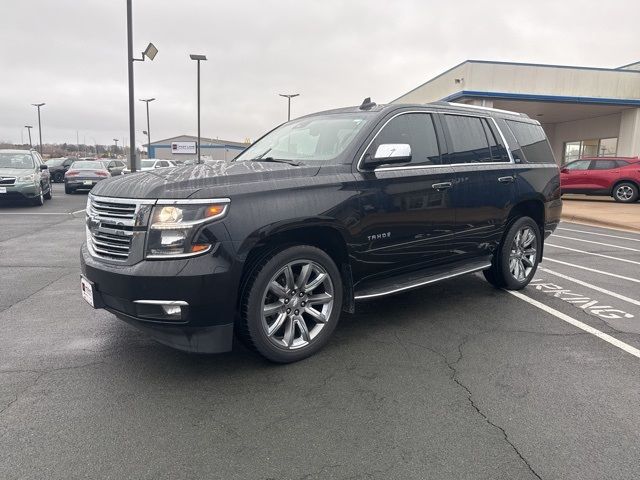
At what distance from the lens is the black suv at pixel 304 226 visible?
314 centimetres

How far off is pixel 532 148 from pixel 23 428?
5.59 meters

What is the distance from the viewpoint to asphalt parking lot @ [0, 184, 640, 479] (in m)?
2.52

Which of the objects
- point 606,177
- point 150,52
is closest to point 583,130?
point 606,177

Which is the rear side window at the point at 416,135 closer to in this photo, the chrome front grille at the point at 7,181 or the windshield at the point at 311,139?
the windshield at the point at 311,139

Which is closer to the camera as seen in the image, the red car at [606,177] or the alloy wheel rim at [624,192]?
the red car at [606,177]

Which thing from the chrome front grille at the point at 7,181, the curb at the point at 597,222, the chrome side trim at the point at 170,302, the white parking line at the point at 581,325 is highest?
the chrome front grille at the point at 7,181

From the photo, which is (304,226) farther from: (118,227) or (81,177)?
(81,177)

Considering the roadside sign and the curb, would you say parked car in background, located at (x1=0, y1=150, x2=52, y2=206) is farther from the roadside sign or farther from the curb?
the roadside sign

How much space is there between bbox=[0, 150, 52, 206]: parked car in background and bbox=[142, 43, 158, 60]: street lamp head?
465 cm

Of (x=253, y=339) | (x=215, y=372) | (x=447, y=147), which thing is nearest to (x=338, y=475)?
(x=253, y=339)

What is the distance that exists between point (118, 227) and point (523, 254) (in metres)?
4.45

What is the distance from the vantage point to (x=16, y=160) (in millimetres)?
14672

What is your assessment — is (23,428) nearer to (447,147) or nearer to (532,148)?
(447,147)

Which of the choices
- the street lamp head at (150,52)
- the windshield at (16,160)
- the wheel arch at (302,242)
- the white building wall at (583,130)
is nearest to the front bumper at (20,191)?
the windshield at (16,160)
